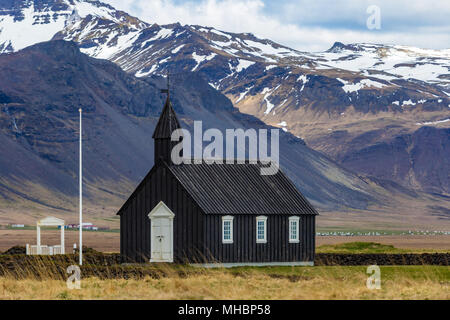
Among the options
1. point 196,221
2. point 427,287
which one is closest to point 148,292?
point 427,287

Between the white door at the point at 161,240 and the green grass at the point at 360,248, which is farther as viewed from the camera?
the green grass at the point at 360,248

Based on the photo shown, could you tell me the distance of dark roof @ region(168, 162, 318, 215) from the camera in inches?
1918

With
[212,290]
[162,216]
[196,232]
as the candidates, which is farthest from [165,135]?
[212,290]

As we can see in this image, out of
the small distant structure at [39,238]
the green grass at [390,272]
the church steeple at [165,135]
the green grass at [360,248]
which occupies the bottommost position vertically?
the green grass at [360,248]

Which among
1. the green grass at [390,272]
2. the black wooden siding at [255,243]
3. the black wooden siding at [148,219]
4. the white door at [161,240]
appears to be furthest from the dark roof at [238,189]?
the green grass at [390,272]

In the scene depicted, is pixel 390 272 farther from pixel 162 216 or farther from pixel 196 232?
pixel 162 216

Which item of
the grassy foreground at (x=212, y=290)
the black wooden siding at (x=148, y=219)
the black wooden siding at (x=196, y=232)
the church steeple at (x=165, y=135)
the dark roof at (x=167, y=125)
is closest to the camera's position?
the grassy foreground at (x=212, y=290)

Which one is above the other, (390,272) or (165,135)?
(165,135)

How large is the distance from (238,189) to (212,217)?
3.30 metres

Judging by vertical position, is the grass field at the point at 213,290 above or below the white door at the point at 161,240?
above

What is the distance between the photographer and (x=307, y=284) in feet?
87.9

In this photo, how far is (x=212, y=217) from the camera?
47.9 m

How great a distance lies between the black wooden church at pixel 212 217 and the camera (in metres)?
48.2

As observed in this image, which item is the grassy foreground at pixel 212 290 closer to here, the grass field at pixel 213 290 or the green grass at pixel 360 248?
the grass field at pixel 213 290
